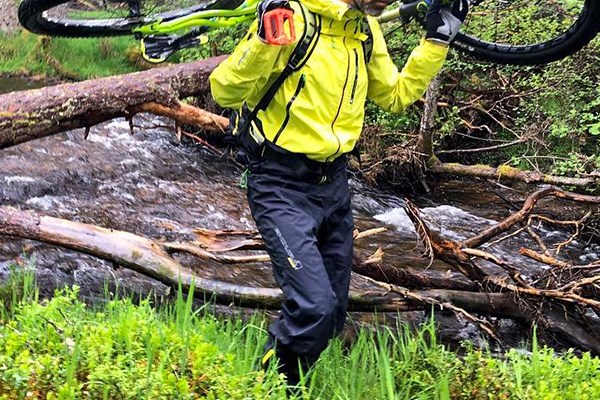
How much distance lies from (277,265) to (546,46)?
2464 millimetres

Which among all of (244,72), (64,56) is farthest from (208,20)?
(64,56)

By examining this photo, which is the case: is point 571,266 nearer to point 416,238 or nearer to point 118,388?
point 416,238

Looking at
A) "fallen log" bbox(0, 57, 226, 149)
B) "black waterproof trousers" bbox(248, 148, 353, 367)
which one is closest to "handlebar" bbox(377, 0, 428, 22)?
"black waterproof trousers" bbox(248, 148, 353, 367)

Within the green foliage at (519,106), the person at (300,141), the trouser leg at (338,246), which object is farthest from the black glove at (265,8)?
the green foliage at (519,106)

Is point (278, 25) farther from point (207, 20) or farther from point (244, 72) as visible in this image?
point (207, 20)

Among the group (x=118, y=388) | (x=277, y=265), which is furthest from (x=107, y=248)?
(x=118, y=388)

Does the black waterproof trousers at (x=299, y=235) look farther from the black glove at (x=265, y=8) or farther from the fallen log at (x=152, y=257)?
the fallen log at (x=152, y=257)

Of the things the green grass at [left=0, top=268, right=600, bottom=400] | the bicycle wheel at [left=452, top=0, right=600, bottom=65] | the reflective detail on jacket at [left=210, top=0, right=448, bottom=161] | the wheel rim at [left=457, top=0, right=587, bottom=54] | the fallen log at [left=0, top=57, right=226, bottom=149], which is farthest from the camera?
the wheel rim at [left=457, top=0, right=587, bottom=54]

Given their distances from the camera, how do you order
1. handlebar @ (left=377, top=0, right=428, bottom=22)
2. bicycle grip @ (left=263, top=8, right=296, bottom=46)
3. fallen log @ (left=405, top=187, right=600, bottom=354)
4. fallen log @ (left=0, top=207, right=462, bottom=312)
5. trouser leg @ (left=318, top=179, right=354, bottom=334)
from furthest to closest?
fallen log @ (left=405, top=187, right=600, bottom=354) < fallen log @ (left=0, top=207, right=462, bottom=312) < handlebar @ (left=377, top=0, right=428, bottom=22) < trouser leg @ (left=318, top=179, right=354, bottom=334) < bicycle grip @ (left=263, top=8, right=296, bottom=46)

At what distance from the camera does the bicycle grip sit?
9.53ft

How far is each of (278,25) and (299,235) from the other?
0.98 metres

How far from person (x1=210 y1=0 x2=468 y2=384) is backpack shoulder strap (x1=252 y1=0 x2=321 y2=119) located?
0.05 feet

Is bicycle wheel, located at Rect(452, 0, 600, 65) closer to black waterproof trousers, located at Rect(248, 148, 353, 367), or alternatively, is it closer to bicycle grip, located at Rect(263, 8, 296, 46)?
black waterproof trousers, located at Rect(248, 148, 353, 367)

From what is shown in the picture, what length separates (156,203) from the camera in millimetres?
7328
